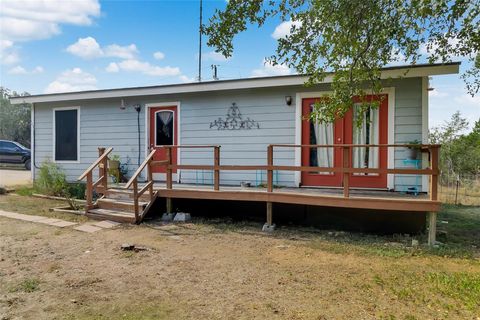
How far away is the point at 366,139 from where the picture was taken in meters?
6.89

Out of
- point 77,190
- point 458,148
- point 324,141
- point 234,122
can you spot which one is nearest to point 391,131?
point 324,141

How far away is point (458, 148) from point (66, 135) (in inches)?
612

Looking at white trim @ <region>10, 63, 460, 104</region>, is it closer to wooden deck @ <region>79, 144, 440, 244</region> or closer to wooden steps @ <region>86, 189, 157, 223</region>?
wooden deck @ <region>79, 144, 440, 244</region>

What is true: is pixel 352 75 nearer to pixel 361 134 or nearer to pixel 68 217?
pixel 361 134

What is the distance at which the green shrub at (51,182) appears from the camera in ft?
29.8

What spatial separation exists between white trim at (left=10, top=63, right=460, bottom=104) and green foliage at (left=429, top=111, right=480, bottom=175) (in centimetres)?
1008

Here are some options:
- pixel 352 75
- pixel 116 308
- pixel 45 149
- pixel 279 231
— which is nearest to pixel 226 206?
pixel 279 231

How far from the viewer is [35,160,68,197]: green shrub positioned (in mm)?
9086

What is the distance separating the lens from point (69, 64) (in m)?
12.6

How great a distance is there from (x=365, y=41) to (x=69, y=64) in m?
11.2

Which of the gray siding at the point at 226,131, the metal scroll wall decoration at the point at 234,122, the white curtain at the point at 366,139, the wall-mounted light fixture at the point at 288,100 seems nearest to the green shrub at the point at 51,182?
the gray siding at the point at 226,131

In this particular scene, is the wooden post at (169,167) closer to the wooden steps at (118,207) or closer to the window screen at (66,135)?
the wooden steps at (118,207)

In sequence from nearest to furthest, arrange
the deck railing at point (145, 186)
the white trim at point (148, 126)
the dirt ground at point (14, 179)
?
the deck railing at point (145, 186) < the white trim at point (148, 126) < the dirt ground at point (14, 179)

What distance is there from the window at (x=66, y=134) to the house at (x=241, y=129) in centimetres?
3
